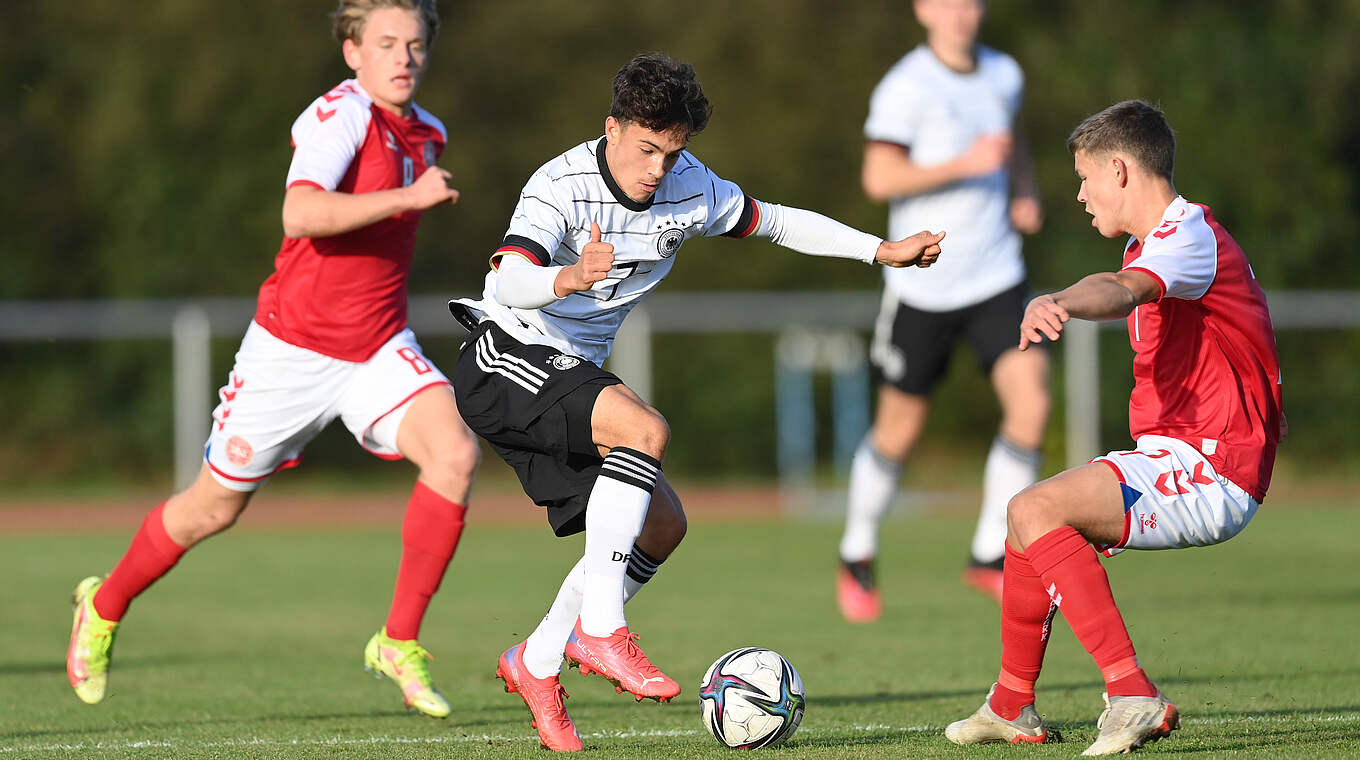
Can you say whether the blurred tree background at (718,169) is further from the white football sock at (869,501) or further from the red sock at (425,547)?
the red sock at (425,547)

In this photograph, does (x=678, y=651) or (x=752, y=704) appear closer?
(x=752, y=704)

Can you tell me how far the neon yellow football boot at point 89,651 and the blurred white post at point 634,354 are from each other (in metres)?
12.1

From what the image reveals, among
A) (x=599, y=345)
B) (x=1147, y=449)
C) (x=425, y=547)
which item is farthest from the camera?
(x=425, y=547)

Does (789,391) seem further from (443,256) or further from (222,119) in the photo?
(222,119)

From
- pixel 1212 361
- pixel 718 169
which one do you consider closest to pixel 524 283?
pixel 1212 361

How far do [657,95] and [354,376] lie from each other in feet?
5.67

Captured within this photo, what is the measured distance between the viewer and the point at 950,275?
7.79 m

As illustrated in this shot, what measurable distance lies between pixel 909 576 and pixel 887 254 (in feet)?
18.4

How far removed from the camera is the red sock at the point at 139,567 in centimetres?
570

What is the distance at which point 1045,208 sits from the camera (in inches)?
859

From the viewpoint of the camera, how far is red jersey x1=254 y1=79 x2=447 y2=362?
549cm

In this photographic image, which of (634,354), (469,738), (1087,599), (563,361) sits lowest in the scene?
(634,354)

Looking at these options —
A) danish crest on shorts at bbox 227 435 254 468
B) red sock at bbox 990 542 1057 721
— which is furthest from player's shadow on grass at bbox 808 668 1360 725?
danish crest on shorts at bbox 227 435 254 468

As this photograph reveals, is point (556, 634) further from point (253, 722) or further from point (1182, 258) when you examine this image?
point (1182, 258)
